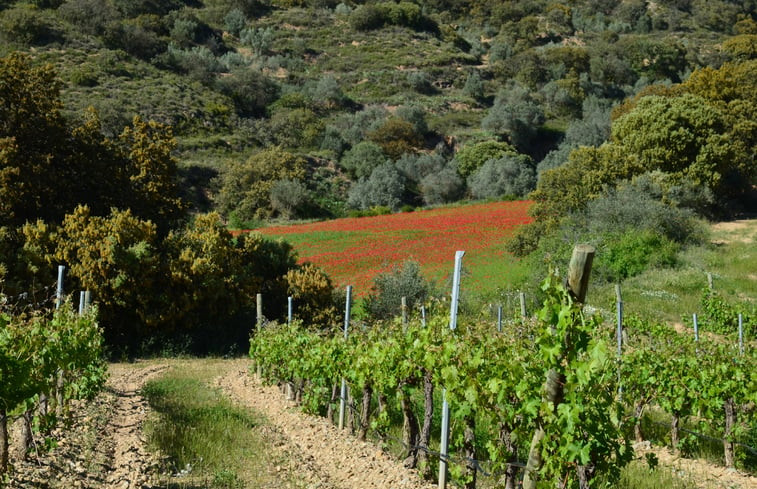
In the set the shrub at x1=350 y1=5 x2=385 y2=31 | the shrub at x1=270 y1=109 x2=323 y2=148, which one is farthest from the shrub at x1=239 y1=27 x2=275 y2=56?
the shrub at x1=270 y1=109 x2=323 y2=148

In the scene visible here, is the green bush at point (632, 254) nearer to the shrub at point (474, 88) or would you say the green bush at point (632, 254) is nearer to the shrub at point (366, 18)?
the shrub at point (474, 88)

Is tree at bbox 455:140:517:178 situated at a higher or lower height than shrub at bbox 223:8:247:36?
lower

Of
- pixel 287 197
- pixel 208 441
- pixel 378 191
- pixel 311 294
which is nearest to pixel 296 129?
pixel 378 191

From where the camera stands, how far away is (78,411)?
931cm

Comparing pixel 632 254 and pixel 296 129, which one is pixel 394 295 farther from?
Result: pixel 296 129

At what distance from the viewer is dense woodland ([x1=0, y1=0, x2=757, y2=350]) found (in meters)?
17.7

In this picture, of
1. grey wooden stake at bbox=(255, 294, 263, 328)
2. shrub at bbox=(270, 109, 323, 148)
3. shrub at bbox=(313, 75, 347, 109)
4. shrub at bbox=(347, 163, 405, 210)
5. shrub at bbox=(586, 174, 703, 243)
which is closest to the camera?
grey wooden stake at bbox=(255, 294, 263, 328)

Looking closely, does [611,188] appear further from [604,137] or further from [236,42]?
[236,42]

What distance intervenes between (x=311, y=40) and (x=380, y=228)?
71061 millimetres

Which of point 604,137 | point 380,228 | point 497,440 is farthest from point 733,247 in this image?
point 604,137

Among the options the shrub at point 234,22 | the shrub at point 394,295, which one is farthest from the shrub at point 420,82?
the shrub at point 394,295

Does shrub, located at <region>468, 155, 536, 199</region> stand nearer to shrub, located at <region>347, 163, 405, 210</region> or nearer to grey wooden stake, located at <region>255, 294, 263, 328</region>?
shrub, located at <region>347, 163, 405, 210</region>

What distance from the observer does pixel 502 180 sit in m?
49.0

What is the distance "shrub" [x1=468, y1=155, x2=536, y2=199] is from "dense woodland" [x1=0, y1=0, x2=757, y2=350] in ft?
0.71
